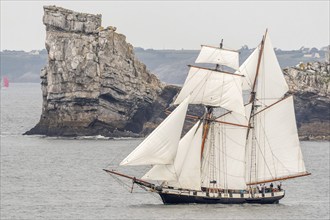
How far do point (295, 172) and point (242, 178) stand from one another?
4.13 meters

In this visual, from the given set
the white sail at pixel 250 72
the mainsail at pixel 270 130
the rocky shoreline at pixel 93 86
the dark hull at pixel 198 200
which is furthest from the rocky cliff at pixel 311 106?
the dark hull at pixel 198 200

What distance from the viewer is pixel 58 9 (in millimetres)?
142500

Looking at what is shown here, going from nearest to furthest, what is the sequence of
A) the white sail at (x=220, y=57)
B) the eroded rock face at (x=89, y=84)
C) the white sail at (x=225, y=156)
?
the white sail at (x=225, y=156)
the white sail at (x=220, y=57)
the eroded rock face at (x=89, y=84)

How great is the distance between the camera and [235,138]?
8194cm

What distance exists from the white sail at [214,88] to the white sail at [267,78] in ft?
7.68

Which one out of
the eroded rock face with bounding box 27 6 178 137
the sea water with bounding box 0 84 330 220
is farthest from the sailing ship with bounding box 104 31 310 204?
the eroded rock face with bounding box 27 6 178 137

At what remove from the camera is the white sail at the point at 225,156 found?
8156 centimetres

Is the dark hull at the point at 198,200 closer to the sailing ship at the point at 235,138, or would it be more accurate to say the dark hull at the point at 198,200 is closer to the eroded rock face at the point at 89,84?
the sailing ship at the point at 235,138

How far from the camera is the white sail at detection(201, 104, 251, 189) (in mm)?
81562

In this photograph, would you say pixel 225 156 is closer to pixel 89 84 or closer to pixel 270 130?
pixel 270 130

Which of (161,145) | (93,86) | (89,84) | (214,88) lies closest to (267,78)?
(214,88)

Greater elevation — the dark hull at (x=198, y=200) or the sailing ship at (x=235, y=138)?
the sailing ship at (x=235, y=138)

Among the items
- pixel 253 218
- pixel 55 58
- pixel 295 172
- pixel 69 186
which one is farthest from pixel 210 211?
pixel 55 58

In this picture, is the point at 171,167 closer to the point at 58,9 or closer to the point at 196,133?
the point at 196,133
